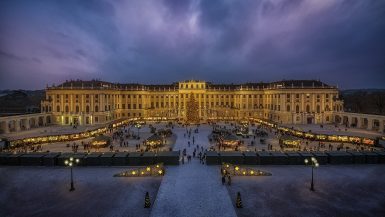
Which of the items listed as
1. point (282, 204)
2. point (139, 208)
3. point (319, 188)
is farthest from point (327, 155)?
point (139, 208)

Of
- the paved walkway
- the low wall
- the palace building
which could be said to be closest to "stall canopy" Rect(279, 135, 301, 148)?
the paved walkway

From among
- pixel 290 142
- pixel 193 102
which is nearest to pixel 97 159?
pixel 290 142

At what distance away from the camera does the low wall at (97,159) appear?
110 feet

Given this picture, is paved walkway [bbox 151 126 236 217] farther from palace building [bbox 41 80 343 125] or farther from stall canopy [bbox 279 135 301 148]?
palace building [bbox 41 80 343 125]

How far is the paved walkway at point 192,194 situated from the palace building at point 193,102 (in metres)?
47.5

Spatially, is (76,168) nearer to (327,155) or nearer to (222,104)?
(327,155)

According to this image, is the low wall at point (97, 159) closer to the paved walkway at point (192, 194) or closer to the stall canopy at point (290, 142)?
the paved walkway at point (192, 194)

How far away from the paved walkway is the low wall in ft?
6.66

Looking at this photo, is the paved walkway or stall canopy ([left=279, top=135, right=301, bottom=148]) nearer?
the paved walkway

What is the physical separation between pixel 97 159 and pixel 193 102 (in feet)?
154

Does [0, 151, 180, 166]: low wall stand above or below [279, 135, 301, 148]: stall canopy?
below

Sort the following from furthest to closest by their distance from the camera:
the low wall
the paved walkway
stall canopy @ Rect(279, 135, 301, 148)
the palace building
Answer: the palace building < stall canopy @ Rect(279, 135, 301, 148) < the low wall < the paved walkway

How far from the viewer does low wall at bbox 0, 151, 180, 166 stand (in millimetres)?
33562

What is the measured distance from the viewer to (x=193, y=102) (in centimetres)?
7838
